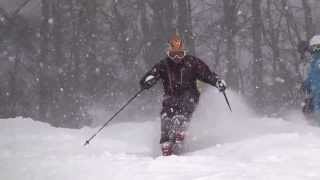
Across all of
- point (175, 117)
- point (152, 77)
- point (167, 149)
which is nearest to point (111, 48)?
point (152, 77)

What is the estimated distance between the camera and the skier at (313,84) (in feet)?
Answer: 36.2

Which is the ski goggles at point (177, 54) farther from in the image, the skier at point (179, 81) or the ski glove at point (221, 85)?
the ski glove at point (221, 85)

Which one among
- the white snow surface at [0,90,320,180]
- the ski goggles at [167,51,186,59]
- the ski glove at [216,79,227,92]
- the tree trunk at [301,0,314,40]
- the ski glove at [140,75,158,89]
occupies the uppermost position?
the tree trunk at [301,0,314,40]

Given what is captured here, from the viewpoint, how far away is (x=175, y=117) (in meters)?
9.54

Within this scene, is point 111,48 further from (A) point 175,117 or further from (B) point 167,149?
(B) point 167,149

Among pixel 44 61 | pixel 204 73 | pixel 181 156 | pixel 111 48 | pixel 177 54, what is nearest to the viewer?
pixel 181 156

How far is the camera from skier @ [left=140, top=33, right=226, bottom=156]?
378 inches

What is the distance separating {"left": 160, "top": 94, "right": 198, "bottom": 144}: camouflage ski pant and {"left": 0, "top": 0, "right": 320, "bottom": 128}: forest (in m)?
16.1

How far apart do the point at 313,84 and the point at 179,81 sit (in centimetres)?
283

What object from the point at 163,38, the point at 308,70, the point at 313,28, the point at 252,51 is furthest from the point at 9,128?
the point at 313,28

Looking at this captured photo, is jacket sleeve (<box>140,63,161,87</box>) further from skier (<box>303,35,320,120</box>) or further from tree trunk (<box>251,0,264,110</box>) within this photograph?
tree trunk (<box>251,0,264,110</box>)

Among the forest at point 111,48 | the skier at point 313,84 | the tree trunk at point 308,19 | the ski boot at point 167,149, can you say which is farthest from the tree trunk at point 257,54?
the ski boot at point 167,149

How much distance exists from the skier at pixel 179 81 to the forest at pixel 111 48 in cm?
1590

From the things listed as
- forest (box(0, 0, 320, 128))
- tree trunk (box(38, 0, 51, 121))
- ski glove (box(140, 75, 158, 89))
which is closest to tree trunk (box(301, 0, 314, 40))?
forest (box(0, 0, 320, 128))
